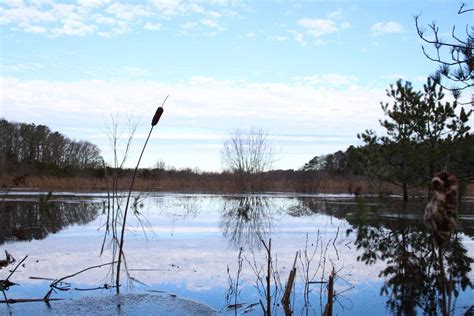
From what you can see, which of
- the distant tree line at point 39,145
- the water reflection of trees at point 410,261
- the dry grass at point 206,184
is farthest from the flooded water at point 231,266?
the distant tree line at point 39,145

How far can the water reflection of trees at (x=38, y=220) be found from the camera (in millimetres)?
8735

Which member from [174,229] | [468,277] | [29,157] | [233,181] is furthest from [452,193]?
[29,157]

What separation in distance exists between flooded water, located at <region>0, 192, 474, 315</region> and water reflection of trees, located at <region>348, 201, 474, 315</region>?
14mm

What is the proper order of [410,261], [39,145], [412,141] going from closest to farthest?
1. [410,261]
2. [412,141]
3. [39,145]

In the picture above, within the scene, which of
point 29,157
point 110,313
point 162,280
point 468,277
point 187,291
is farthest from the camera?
point 29,157

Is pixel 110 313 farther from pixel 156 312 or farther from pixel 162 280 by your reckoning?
pixel 162 280

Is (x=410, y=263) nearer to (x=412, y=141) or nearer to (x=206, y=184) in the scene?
(x=412, y=141)

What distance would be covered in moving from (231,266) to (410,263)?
2.39 meters

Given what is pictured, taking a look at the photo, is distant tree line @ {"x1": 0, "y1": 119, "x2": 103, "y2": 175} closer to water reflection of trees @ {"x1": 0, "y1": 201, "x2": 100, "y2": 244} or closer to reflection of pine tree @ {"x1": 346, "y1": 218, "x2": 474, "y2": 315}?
water reflection of trees @ {"x1": 0, "y1": 201, "x2": 100, "y2": 244}

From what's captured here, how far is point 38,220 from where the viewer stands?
11148 mm

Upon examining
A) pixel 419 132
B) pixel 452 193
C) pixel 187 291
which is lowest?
pixel 187 291

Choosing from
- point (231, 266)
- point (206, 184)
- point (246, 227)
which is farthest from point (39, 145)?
point (231, 266)

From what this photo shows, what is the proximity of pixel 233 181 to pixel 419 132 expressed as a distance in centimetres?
1595

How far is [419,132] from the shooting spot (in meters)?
15.9
